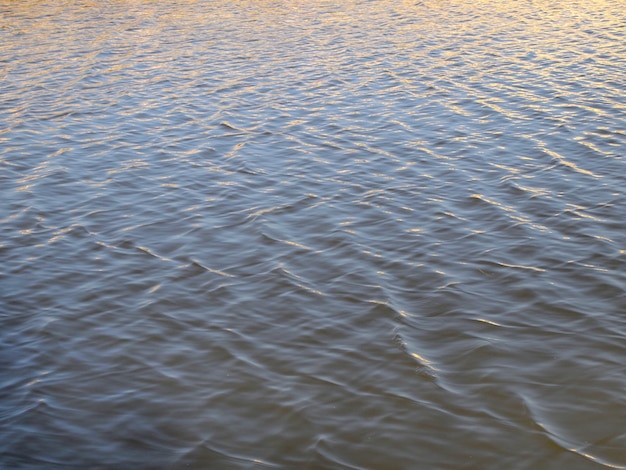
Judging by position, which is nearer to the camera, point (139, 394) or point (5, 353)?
point (139, 394)

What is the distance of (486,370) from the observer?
764 cm

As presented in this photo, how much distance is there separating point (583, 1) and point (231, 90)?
1838cm

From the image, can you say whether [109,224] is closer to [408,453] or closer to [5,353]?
[5,353]

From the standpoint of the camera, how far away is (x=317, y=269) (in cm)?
986

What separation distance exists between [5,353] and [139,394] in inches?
65.4

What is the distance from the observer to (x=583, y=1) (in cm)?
3152

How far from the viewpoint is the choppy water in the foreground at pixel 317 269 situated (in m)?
6.91

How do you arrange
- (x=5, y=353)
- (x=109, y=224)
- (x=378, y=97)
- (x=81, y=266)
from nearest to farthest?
1. (x=5, y=353)
2. (x=81, y=266)
3. (x=109, y=224)
4. (x=378, y=97)

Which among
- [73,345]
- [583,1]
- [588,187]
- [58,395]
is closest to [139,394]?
[58,395]

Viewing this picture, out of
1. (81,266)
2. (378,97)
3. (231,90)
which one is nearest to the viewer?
(81,266)

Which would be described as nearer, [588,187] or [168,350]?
[168,350]

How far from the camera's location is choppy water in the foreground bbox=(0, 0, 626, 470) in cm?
691

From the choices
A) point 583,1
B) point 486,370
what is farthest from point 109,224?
point 583,1

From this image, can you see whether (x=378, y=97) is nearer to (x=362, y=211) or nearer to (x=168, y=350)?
(x=362, y=211)
